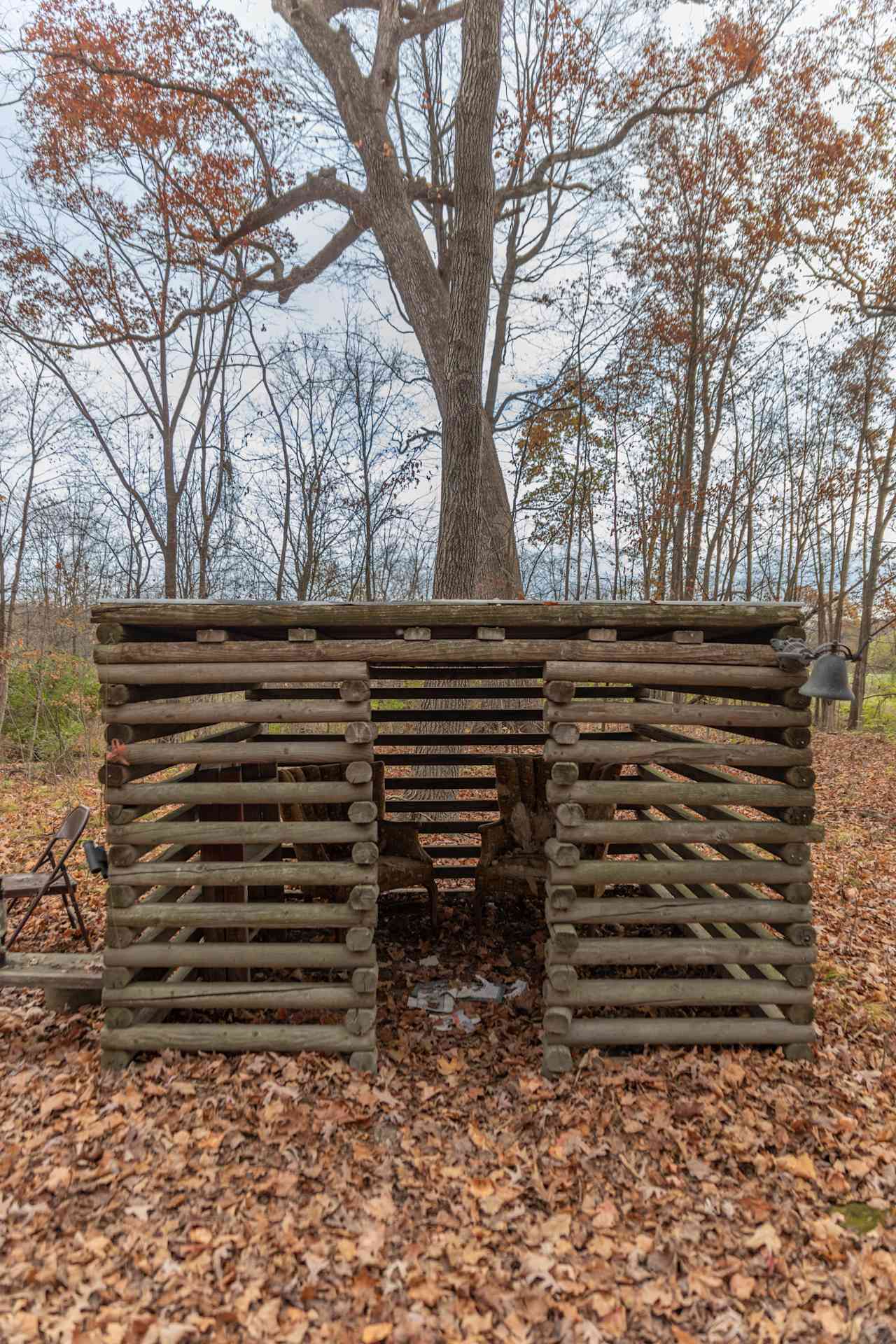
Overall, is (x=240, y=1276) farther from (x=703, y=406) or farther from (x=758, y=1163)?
(x=703, y=406)

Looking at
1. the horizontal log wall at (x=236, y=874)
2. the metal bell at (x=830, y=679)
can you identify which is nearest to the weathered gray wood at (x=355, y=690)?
the horizontal log wall at (x=236, y=874)

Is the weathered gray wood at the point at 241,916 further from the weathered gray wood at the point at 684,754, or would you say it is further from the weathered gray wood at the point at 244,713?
the weathered gray wood at the point at 244,713

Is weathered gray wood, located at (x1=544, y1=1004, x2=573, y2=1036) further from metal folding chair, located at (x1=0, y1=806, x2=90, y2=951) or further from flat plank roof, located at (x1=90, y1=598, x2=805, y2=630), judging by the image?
metal folding chair, located at (x1=0, y1=806, x2=90, y2=951)

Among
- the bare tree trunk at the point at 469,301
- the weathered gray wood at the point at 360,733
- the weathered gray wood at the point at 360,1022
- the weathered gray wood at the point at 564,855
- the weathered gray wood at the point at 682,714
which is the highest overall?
the bare tree trunk at the point at 469,301

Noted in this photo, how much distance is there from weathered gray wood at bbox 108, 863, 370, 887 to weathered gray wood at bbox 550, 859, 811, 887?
4.49ft

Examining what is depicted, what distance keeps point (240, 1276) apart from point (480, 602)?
10.7 ft

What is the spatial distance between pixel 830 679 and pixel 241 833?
10.9 feet

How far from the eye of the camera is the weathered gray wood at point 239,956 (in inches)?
156

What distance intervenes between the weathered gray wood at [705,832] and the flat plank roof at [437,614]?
3.92 ft

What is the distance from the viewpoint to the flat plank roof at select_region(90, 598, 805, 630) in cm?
392

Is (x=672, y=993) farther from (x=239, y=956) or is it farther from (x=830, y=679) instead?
(x=239, y=956)

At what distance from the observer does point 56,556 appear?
44.0 feet

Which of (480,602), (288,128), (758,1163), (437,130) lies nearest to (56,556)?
(288,128)

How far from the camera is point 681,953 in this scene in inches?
159
